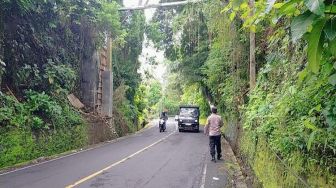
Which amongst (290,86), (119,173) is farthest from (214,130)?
(290,86)

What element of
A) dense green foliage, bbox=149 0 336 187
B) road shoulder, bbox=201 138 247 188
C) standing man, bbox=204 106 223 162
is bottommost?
road shoulder, bbox=201 138 247 188

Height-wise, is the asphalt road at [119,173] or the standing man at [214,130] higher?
the standing man at [214,130]

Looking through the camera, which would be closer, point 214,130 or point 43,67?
point 214,130

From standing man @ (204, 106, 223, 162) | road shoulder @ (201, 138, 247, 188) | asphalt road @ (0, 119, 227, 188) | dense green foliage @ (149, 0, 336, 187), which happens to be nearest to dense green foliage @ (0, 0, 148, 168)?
asphalt road @ (0, 119, 227, 188)

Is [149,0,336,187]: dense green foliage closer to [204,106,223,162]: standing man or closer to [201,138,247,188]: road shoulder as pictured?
[201,138,247,188]: road shoulder

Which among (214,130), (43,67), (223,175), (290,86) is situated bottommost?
(223,175)

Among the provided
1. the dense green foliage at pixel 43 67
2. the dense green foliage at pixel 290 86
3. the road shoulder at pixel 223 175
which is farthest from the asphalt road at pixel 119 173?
the dense green foliage at pixel 290 86

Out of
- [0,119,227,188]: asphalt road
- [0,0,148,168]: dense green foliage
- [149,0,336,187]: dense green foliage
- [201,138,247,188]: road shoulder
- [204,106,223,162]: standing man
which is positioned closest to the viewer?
[149,0,336,187]: dense green foliage

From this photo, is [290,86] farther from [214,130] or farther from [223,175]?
[214,130]

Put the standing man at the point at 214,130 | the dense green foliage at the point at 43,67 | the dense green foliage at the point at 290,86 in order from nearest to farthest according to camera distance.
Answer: the dense green foliage at the point at 290,86, the standing man at the point at 214,130, the dense green foliage at the point at 43,67

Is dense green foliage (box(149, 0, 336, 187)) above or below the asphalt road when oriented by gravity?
above

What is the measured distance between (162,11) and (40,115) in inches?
867

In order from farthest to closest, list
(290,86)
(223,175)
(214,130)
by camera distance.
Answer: (214,130) < (223,175) < (290,86)

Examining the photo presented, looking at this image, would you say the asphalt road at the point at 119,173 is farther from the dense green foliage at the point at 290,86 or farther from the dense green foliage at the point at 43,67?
the dense green foliage at the point at 290,86
